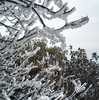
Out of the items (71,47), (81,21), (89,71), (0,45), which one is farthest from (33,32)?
(71,47)

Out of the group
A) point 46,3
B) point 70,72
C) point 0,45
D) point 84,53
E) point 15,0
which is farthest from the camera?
point 84,53

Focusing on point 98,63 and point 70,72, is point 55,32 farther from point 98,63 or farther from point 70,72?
point 98,63

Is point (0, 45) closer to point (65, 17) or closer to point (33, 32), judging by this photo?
point (33, 32)

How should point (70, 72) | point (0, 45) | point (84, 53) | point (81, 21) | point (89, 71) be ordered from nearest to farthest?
point (81, 21) < point (0, 45) < point (89, 71) < point (70, 72) < point (84, 53)

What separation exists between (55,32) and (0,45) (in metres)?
1.17

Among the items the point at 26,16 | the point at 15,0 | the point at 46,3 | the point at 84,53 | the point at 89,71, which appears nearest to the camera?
the point at 15,0

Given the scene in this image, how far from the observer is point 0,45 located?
1.81 m

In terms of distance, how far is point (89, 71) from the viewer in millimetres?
5574

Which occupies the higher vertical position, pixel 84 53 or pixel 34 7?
pixel 84 53

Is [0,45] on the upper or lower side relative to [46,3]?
upper

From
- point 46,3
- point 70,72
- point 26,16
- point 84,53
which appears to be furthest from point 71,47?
point 46,3

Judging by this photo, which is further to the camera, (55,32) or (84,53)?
(84,53)

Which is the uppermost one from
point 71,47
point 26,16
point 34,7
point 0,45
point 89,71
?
point 71,47

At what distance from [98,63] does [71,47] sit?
153 centimetres
